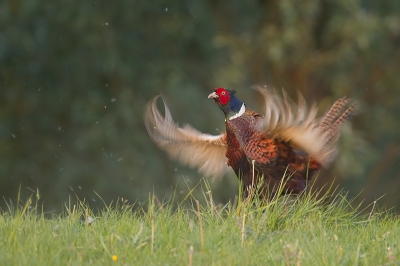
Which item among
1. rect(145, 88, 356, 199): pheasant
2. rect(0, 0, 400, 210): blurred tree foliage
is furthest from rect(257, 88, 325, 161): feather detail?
rect(0, 0, 400, 210): blurred tree foliage

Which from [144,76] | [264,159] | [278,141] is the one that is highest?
[278,141]

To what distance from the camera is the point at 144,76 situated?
1304cm

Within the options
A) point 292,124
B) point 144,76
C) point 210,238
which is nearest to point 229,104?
point 292,124

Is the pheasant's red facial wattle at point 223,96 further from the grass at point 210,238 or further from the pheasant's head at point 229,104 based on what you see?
the grass at point 210,238

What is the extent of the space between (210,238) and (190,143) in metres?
2.32

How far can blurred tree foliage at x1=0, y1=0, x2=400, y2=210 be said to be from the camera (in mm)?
11969

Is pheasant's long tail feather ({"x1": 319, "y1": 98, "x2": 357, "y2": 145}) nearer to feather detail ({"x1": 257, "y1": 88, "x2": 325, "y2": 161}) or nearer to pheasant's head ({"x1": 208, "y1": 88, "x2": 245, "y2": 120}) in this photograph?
feather detail ({"x1": 257, "y1": 88, "x2": 325, "y2": 161})

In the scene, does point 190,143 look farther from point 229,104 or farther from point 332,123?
point 332,123

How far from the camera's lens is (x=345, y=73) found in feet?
40.6

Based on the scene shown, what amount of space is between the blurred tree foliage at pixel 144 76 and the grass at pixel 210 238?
669 cm

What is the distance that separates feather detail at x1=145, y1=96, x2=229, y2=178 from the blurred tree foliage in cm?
→ 508

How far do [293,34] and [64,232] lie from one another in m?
7.29

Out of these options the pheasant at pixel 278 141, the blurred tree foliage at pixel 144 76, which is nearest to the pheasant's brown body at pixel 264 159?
the pheasant at pixel 278 141

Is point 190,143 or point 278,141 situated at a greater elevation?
point 278,141
